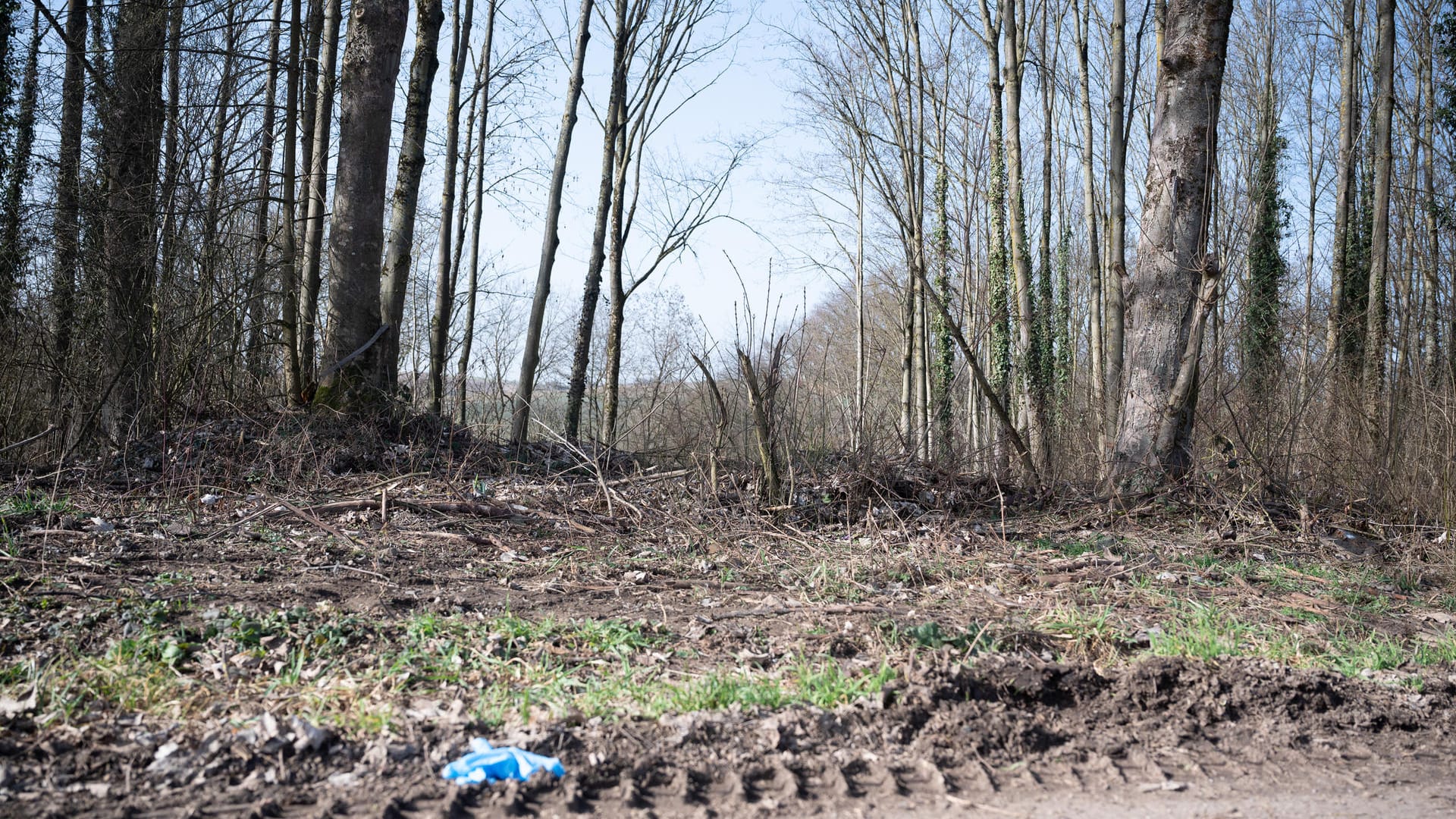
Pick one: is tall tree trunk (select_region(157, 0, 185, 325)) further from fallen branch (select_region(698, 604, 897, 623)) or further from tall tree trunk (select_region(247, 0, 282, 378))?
fallen branch (select_region(698, 604, 897, 623))

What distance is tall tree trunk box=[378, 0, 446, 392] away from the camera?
8773 mm

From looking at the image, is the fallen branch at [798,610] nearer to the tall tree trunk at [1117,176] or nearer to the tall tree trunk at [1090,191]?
the tall tree trunk at [1117,176]

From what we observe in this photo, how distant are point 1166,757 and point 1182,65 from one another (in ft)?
21.1

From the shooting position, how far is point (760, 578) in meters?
4.96

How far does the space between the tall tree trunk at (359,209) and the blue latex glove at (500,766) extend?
5.95 meters

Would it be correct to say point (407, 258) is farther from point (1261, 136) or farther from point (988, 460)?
point (1261, 136)

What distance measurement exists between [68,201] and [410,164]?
4948 mm

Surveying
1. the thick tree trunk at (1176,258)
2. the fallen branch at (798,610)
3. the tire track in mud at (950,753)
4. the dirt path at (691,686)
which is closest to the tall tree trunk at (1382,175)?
the thick tree trunk at (1176,258)

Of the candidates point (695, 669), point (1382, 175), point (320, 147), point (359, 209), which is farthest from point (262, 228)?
point (1382, 175)

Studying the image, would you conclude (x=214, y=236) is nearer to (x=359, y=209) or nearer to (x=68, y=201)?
(x=359, y=209)

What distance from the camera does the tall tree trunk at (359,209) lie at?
7.91 m

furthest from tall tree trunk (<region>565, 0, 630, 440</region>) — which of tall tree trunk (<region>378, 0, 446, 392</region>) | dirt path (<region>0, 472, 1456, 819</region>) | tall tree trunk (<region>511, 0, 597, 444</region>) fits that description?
dirt path (<region>0, 472, 1456, 819</region>)

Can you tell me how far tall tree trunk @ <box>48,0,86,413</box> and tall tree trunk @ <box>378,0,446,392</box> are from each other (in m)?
2.97

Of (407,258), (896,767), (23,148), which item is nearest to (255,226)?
(407,258)
